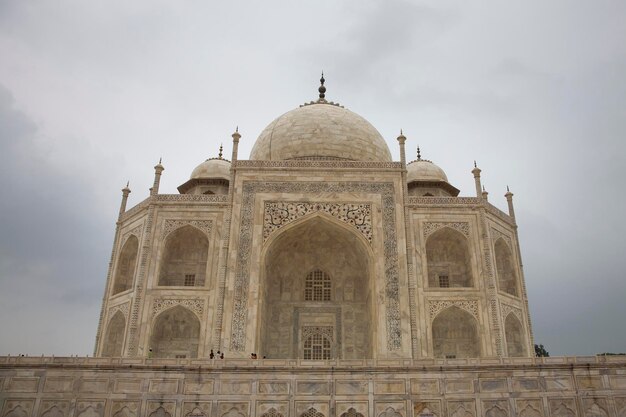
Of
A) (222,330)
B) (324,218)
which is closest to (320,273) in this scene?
(324,218)

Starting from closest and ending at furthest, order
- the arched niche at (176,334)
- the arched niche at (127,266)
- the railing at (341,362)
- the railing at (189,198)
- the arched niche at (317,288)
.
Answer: the railing at (341,362)
the arched niche at (176,334)
the arched niche at (317,288)
the railing at (189,198)
the arched niche at (127,266)

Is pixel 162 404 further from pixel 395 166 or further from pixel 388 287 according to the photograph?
pixel 395 166

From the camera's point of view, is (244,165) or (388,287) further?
Answer: (244,165)

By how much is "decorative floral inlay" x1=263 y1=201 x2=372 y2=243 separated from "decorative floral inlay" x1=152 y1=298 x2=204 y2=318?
3398mm

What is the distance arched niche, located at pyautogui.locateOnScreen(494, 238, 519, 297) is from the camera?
20.4 meters

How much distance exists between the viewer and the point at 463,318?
1889 centimetres

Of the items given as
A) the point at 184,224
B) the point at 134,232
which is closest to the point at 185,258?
the point at 184,224

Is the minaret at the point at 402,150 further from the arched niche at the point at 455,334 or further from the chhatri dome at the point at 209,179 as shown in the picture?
the chhatri dome at the point at 209,179

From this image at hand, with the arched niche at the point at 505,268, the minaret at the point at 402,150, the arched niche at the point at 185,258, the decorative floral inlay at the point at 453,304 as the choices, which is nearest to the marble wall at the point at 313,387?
the decorative floral inlay at the point at 453,304

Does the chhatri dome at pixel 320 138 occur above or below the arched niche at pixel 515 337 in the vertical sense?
above

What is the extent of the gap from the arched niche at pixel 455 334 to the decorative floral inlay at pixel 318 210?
387cm

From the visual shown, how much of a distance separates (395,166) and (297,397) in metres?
10.6

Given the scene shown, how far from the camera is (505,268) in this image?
20812mm

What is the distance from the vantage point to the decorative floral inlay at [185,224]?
1942cm
